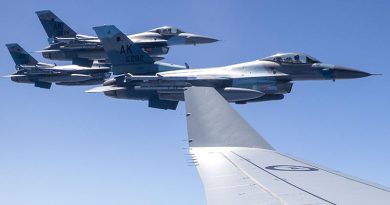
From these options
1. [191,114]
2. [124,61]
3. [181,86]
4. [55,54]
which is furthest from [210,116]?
[55,54]

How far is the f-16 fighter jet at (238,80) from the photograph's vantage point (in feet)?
100

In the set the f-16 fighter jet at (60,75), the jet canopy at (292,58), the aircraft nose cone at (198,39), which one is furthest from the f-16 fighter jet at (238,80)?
the aircraft nose cone at (198,39)

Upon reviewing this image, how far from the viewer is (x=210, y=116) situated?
1019 centimetres

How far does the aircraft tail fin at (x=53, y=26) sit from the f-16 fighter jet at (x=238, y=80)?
2195 cm

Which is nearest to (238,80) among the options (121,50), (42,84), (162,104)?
(162,104)

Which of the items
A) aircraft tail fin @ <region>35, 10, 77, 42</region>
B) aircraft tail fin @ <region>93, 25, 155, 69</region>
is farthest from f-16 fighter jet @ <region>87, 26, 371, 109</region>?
aircraft tail fin @ <region>35, 10, 77, 42</region>

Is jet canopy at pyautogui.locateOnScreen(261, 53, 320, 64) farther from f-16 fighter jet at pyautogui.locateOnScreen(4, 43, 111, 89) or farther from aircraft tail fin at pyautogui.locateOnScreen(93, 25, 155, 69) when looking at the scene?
f-16 fighter jet at pyautogui.locateOnScreen(4, 43, 111, 89)

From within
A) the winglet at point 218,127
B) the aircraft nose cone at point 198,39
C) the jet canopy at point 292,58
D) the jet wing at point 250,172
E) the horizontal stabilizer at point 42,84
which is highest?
the aircraft nose cone at point 198,39

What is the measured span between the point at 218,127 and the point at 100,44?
38.4m

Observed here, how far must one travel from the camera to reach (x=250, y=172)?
6.99m

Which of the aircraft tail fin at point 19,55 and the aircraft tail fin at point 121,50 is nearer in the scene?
the aircraft tail fin at point 121,50

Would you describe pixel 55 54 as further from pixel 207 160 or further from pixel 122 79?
pixel 207 160

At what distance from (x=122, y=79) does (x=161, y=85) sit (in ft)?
13.7

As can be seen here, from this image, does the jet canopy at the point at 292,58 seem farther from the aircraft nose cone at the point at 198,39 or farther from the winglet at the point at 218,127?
the winglet at the point at 218,127
